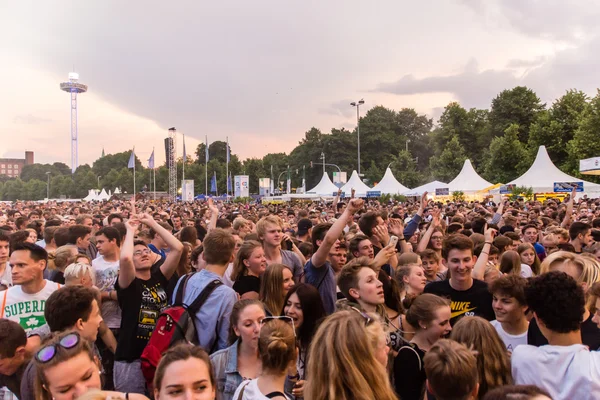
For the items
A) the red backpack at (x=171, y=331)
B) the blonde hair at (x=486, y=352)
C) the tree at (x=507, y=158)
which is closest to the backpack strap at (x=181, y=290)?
the red backpack at (x=171, y=331)

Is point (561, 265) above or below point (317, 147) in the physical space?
below

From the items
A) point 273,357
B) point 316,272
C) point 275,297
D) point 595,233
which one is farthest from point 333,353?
point 595,233

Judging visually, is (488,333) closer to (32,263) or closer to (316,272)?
(316,272)

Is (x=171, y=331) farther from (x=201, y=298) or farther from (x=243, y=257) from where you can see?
(x=243, y=257)

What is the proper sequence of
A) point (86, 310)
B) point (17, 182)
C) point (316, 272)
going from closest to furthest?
point (86, 310) → point (316, 272) → point (17, 182)

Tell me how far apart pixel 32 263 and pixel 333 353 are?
328 centimetres

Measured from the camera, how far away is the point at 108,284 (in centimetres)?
526

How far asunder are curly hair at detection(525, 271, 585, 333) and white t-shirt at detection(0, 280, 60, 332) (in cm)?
397

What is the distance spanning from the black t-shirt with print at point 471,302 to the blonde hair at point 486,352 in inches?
53.2

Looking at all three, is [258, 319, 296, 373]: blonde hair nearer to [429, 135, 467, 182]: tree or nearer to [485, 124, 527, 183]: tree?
[485, 124, 527, 183]: tree

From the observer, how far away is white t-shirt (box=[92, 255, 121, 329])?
453cm

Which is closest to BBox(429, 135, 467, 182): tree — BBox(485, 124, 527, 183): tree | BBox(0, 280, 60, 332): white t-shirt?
BBox(485, 124, 527, 183): tree

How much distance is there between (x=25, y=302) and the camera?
407cm

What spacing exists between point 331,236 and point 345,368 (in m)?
2.31
